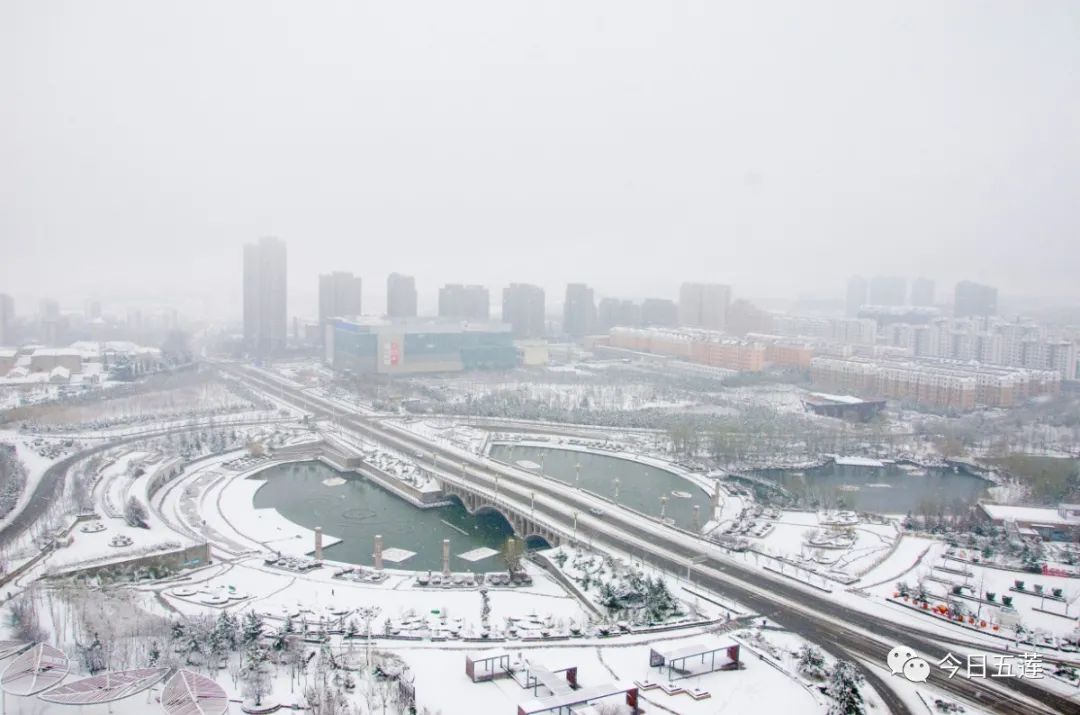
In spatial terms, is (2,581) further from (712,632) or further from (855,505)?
(855,505)

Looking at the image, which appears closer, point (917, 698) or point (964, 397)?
point (917, 698)

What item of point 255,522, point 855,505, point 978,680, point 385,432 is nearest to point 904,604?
point 978,680

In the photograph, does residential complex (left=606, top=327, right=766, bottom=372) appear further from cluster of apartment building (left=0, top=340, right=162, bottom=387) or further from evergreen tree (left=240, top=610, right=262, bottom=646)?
evergreen tree (left=240, top=610, right=262, bottom=646)

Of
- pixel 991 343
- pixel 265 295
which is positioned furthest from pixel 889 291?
pixel 265 295

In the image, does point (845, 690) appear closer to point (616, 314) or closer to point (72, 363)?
point (72, 363)

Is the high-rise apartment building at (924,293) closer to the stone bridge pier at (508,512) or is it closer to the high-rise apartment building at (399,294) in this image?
the high-rise apartment building at (399,294)

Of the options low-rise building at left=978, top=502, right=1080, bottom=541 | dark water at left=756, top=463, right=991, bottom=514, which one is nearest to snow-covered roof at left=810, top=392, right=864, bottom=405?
dark water at left=756, top=463, right=991, bottom=514

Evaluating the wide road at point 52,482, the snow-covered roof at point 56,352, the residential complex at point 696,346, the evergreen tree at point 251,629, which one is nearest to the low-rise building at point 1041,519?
the evergreen tree at point 251,629
